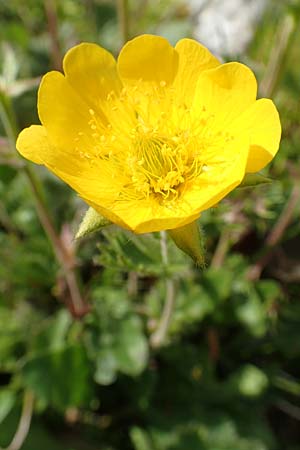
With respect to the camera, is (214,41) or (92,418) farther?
(214,41)

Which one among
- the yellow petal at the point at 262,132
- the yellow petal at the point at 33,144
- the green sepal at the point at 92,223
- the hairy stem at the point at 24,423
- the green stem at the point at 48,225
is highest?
the yellow petal at the point at 262,132

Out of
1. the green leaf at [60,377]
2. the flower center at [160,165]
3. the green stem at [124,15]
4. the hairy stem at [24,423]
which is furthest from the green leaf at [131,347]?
the green stem at [124,15]

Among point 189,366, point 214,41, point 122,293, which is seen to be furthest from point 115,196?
point 214,41

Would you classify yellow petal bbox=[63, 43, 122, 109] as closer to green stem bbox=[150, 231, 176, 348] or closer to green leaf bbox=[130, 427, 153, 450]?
green stem bbox=[150, 231, 176, 348]

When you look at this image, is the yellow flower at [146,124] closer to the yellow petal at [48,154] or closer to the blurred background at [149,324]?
the yellow petal at [48,154]

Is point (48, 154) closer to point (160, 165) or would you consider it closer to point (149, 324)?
point (160, 165)

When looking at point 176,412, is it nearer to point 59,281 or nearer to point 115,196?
point 59,281
